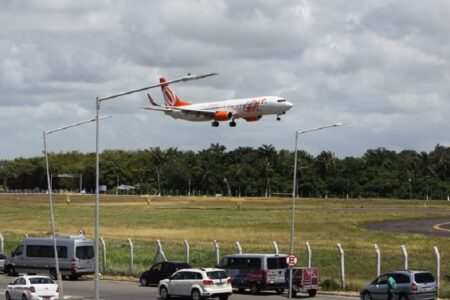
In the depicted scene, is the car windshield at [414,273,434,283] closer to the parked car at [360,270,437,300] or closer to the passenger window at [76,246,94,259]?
the parked car at [360,270,437,300]

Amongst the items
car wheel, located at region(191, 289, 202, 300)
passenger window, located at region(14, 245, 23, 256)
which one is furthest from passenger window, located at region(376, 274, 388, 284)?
passenger window, located at region(14, 245, 23, 256)

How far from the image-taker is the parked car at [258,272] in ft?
147

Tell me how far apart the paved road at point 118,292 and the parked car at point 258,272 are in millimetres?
622

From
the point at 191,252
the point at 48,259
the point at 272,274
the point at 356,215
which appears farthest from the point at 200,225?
the point at 272,274

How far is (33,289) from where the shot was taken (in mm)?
39031

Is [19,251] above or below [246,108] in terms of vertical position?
below

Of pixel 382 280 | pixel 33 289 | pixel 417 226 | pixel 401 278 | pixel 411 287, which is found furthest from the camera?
pixel 417 226

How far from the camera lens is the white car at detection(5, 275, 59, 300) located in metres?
39.0

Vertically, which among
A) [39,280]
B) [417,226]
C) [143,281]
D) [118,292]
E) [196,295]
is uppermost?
[417,226]

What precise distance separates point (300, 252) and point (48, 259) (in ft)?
60.5

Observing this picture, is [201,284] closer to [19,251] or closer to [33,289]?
[33,289]

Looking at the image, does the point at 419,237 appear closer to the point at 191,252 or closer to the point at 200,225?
the point at 191,252

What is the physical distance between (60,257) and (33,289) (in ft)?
50.7

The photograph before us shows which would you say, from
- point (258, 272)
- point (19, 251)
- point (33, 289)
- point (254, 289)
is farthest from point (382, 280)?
point (19, 251)
